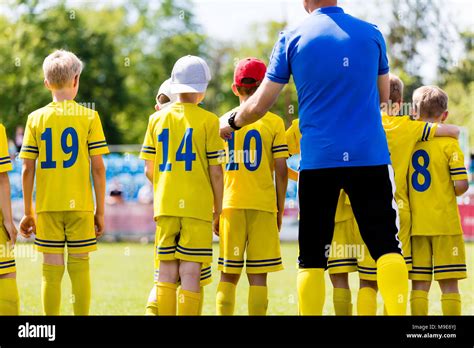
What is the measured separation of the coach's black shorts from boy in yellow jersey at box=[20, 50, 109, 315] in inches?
74.1

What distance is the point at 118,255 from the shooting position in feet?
54.7

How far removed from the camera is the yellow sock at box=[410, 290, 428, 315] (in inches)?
252

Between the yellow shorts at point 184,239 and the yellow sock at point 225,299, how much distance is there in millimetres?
626

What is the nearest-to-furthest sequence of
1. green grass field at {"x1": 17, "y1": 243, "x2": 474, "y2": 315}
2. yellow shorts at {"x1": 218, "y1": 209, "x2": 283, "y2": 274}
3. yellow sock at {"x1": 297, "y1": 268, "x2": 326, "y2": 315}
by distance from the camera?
yellow sock at {"x1": 297, "y1": 268, "x2": 326, "y2": 315}
yellow shorts at {"x1": 218, "y1": 209, "x2": 283, "y2": 274}
green grass field at {"x1": 17, "y1": 243, "x2": 474, "y2": 315}

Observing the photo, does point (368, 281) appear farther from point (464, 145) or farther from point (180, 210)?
point (464, 145)

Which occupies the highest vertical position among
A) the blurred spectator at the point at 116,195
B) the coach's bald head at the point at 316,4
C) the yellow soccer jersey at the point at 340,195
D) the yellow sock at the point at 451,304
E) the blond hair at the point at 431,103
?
the blurred spectator at the point at 116,195

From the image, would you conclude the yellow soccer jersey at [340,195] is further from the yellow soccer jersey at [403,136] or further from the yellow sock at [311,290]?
the yellow sock at [311,290]

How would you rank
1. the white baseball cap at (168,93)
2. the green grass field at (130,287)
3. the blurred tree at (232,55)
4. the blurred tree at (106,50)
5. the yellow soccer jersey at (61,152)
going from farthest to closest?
1. the blurred tree at (232,55)
2. the blurred tree at (106,50)
3. the green grass field at (130,287)
4. the white baseball cap at (168,93)
5. the yellow soccer jersey at (61,152)

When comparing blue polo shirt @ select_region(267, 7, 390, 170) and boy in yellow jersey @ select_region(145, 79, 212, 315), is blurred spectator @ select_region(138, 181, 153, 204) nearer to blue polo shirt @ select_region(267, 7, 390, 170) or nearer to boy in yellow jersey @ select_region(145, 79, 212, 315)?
boy in yellow jersey @ select_region(145, 79, 212, 315)

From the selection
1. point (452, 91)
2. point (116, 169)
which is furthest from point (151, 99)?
point (116, 169)

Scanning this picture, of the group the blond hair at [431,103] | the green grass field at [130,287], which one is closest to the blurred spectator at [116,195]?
the green grass field at [130,287]

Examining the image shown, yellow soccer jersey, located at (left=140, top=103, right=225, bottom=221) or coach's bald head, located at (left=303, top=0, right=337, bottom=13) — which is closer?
coach's bald head, located at (left=303, top=0, right=337, bottom=13)

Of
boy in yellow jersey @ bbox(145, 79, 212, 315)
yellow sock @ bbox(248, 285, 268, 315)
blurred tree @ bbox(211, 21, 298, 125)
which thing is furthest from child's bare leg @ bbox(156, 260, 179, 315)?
blurred tree @ bbox(211, 21, 298, 125)

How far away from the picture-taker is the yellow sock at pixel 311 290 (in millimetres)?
4855
